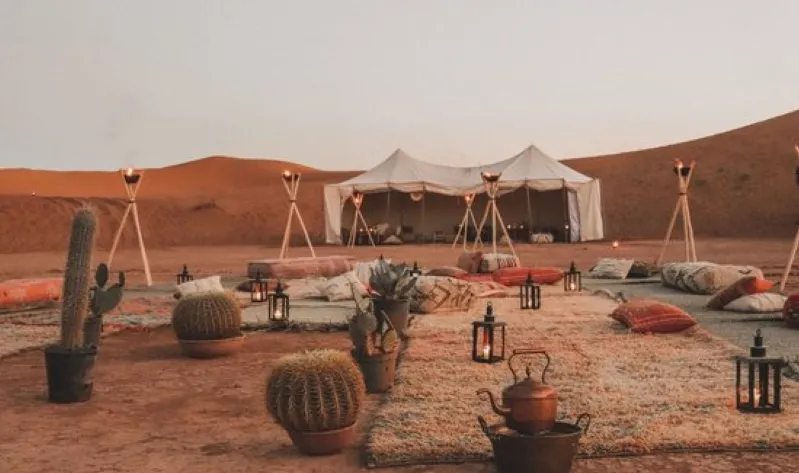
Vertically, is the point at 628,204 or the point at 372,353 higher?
the point at 628,204

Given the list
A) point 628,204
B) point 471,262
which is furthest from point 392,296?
point 628,204

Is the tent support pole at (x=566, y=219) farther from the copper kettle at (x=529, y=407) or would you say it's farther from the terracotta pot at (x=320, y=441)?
the copper kettle at (x=529, y=407)

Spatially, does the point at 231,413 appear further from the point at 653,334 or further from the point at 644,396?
the point at 653,334

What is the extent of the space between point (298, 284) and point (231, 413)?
846 cm

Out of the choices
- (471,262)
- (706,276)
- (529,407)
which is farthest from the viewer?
(471,262)

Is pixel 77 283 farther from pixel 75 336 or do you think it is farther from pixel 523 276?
pixel 523 276

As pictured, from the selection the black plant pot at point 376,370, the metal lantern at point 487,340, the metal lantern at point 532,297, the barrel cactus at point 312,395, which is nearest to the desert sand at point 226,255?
the barrel cactus at point 312,395

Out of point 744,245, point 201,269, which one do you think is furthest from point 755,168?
point 201,269

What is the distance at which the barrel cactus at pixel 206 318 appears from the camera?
785 centimetres

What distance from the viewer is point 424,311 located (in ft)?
35.6

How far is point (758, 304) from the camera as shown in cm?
1041

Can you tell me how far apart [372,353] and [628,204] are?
1431 inches

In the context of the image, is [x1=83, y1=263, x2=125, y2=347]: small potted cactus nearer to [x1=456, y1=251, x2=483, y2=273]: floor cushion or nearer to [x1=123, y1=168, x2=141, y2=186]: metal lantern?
[x1=123, y1=168, x2=141, y2=186]: metal lantern

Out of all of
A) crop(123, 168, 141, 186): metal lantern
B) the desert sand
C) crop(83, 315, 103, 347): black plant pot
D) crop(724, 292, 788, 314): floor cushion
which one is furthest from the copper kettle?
crop(123, 168, 141, 186): metal lantern
